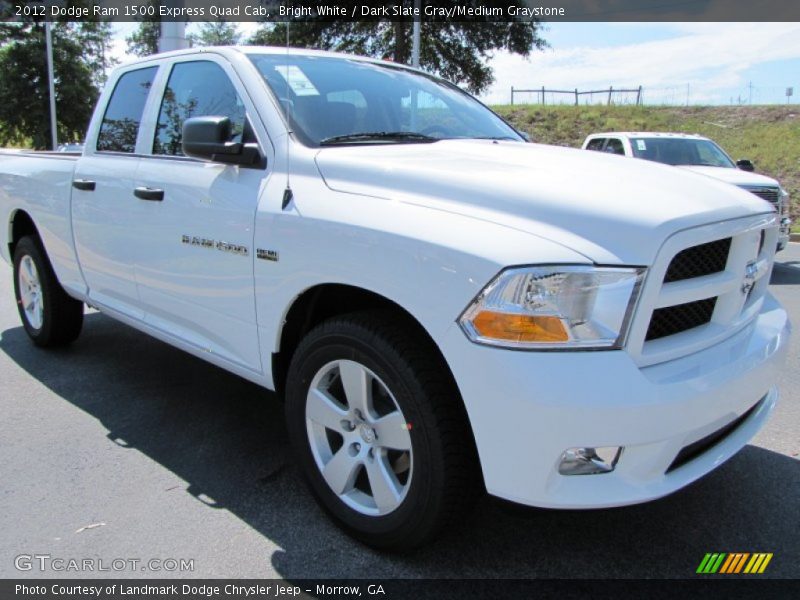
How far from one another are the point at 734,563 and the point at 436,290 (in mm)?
1571

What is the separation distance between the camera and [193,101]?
3.44 meters

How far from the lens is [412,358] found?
2199 mm

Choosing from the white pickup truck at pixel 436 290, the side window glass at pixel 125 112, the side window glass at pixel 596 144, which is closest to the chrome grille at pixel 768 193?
the side window glass at pixel 596 144

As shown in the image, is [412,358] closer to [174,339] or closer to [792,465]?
[174,339]

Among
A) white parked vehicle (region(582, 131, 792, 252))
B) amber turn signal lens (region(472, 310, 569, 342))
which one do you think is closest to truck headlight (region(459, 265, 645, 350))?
amber turn signal lens (region(472, 310, 569, 342))

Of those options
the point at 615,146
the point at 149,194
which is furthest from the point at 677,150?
the point at 149,194

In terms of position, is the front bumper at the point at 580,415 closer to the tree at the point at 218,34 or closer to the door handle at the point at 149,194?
the door handle at the point at 149,194

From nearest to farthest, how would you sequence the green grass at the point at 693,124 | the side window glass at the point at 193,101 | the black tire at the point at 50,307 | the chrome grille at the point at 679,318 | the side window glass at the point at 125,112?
1. the chrome grille at the point at 679,318
2. the side window glass at the point at 193,101
3. the side window glass at the point at 125,112
4. the black tire at the point at 50,307
5. the green grass at the point at 693,124

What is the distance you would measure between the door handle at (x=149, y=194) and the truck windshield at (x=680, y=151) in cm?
828

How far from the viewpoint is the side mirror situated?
2783mm

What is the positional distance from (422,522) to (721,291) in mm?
1316

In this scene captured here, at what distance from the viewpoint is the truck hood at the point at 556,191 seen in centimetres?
202

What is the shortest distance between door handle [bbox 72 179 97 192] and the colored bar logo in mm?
3701

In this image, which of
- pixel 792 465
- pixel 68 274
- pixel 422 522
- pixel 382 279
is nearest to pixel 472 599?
pixel 422 522
